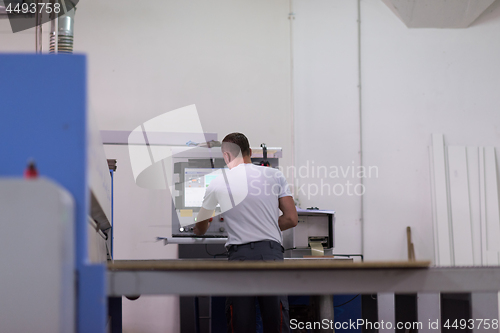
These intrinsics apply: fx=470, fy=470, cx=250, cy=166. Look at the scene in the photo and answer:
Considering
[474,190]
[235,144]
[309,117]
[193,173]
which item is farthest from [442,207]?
[235,144]

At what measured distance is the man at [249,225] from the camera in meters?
2.13

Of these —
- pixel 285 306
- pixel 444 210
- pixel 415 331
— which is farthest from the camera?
pixel 444 210

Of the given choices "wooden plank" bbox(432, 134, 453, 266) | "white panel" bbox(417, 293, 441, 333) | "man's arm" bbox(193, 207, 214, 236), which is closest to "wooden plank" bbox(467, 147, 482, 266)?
"wooden plank" bbox(432, 134, 453, 266)

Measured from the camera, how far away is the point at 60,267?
0.88 meters

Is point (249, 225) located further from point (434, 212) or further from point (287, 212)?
point (434, 212)

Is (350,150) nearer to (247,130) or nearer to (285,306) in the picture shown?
(247,130)

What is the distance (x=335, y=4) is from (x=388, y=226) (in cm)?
183

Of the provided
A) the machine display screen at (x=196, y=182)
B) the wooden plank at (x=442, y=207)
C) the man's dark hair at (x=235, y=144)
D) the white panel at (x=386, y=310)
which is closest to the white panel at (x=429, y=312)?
the white panel at (x=386, y=310)

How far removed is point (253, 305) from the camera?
2.13 metres

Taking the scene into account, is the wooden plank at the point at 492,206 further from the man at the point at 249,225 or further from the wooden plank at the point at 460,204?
the man at the point at 249,225

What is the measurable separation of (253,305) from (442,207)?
2.11 meters

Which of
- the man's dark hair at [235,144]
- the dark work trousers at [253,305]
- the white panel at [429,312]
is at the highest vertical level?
the man's dark hair at [235,144]

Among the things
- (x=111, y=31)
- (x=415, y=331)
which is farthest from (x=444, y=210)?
(x=111, y=31)

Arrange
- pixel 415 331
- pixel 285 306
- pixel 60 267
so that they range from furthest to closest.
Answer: pixel 285 306
pixel 415 331
pixel 60 267
